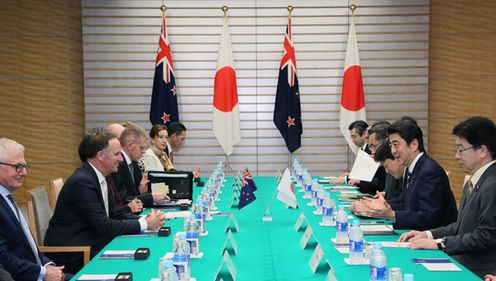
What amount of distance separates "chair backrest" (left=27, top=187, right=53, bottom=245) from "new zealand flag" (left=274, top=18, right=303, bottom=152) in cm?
472

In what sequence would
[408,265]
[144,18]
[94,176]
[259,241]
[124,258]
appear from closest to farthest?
[408,265] → [124,258] → [259,241] → [94,176] → [144,18]

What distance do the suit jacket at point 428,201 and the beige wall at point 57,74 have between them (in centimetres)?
507

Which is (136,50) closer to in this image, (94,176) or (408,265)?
(94,176)

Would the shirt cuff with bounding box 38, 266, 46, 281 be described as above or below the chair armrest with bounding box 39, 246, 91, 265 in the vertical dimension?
above

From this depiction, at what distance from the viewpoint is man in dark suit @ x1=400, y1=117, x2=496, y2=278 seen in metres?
2.71

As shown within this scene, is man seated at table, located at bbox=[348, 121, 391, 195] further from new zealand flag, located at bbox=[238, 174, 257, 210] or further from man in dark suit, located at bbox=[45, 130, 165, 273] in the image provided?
man in dark suit, located at bbox=[45, 130, 165, 273]

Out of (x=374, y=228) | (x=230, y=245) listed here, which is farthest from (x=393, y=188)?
(x=230, y=245)

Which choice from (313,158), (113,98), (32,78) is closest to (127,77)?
(113,98)

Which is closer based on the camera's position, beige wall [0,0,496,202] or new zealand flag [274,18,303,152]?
→ new zealand flag [274,18,303,152]

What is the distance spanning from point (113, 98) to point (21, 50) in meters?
1.62

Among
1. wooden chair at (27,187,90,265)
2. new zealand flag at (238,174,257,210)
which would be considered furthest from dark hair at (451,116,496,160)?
wooden chair at (27,187,90,265)

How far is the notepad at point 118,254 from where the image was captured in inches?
104

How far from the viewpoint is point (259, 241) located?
9.90ft

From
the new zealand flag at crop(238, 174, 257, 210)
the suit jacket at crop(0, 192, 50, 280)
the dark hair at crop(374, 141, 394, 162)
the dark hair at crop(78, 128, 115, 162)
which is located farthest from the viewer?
the dark hair at crop(374, 141, 394, 162)
